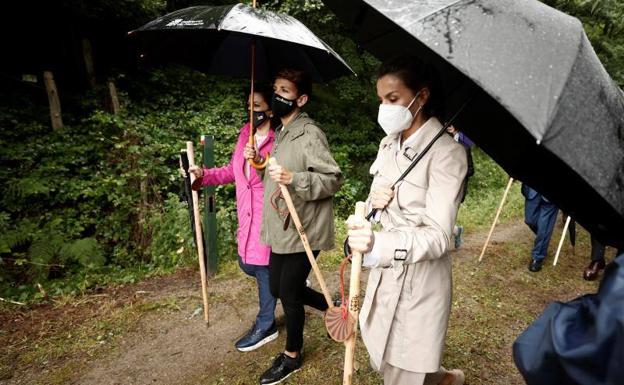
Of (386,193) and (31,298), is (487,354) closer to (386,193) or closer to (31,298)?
(386,193)

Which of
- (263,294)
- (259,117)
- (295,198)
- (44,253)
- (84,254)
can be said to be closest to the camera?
(295,198)

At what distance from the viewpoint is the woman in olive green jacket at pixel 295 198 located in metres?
2.64

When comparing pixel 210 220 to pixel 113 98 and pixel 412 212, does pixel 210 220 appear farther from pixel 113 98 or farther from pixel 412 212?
pixel 113 98

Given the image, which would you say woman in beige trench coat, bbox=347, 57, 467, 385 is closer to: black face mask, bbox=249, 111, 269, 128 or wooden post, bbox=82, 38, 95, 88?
black face mask, bbox=249, 111, 269, 128

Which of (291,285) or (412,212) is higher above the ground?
(412,212)

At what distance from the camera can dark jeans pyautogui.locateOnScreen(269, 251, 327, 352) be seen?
2729 mm

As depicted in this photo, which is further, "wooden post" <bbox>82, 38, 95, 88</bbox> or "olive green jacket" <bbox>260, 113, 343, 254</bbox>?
"wooden post" <bbox>82, 38, 95, 88</bbox>

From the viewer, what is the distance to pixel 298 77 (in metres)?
2.72

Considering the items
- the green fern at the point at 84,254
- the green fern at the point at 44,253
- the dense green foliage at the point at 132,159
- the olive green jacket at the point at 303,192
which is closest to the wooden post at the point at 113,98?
the dense green foliage at the point at 132,159

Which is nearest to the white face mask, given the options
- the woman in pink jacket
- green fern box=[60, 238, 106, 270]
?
the woman in pink jacket

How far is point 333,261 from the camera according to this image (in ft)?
17.3

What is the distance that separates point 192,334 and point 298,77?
9.05ft

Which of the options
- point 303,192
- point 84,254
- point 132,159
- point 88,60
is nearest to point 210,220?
point 84,254

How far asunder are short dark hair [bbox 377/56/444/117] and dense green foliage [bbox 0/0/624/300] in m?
3.18
